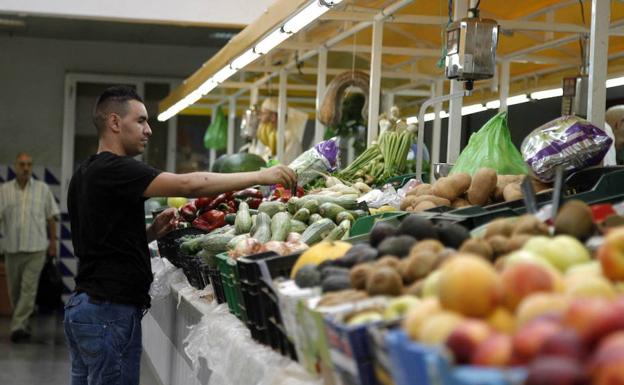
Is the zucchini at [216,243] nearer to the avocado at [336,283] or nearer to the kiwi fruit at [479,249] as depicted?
the avocado at [336,283]

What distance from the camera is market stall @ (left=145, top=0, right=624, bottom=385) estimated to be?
1.60m

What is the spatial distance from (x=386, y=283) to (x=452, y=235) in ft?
1.37

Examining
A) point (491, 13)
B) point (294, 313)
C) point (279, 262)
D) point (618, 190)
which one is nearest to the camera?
point (294, 313)

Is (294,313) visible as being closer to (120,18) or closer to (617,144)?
(617,144)

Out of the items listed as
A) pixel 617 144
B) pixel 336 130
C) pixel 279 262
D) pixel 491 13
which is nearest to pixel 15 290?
pixel 336 130

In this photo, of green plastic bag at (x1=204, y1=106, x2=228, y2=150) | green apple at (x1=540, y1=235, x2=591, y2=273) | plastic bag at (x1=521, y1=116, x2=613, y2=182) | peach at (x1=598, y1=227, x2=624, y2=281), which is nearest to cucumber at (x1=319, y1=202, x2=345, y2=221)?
plastic bag at (x1=521, y1=116, x2=613, y2=182)

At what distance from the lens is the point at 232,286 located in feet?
11.9

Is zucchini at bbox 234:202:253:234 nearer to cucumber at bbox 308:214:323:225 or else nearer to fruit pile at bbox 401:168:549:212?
cucumber at bbox 308:214:323:225

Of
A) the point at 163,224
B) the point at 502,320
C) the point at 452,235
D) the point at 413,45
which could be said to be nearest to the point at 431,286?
the point at 502,320

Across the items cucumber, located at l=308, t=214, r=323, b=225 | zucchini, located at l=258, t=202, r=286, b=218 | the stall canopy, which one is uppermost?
the stall canopy

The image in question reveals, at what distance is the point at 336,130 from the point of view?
7930 mm

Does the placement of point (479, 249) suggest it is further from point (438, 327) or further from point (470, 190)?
point (470, 190)

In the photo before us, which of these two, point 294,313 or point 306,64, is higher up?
point 306,64

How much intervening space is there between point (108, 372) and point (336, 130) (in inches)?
167
